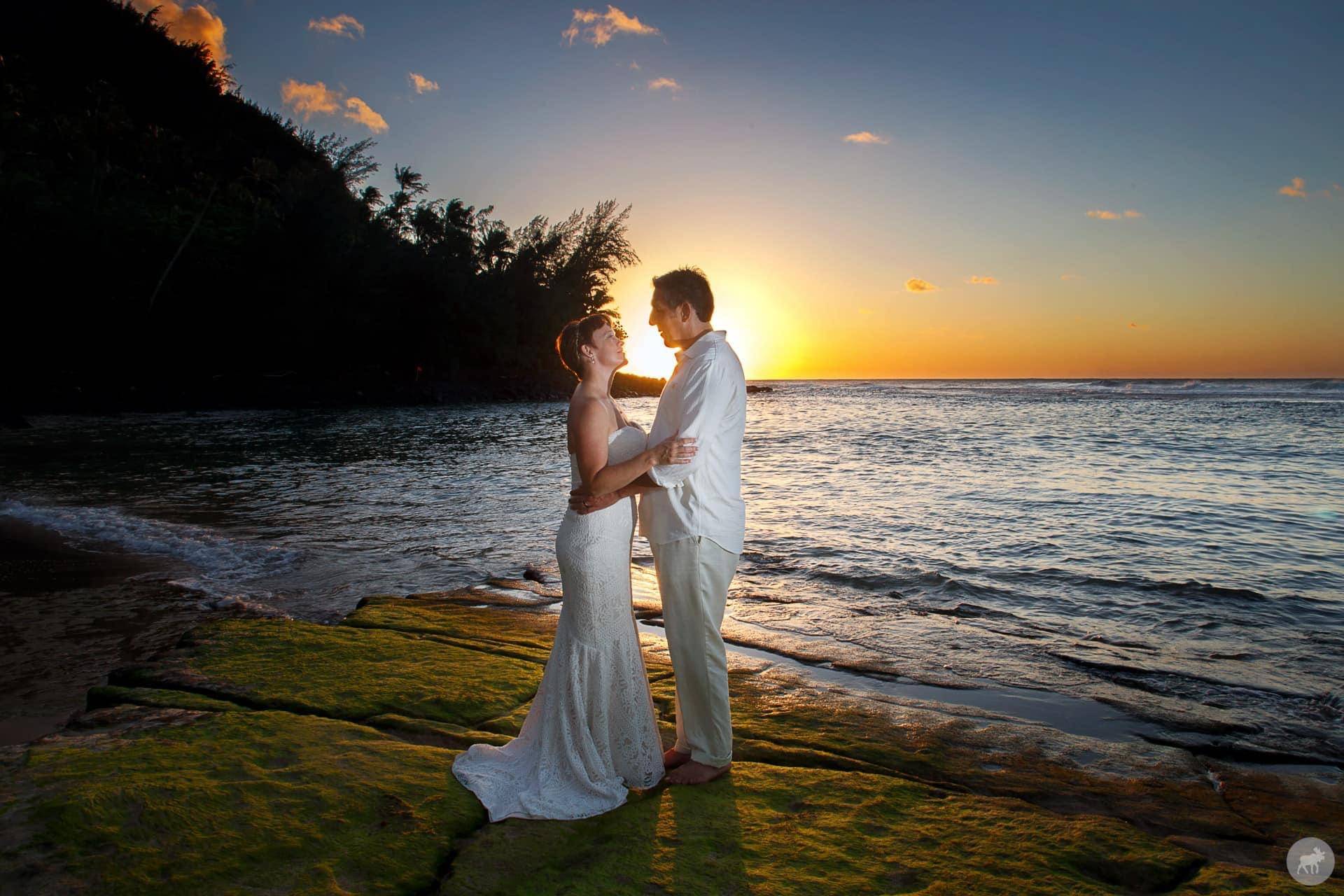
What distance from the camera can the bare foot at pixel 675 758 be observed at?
10.9 feet

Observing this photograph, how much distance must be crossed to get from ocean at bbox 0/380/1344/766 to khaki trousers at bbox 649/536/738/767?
207 cm

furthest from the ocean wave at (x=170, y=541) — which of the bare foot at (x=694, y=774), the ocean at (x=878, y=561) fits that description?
the bare foot at (x=694, y=774)

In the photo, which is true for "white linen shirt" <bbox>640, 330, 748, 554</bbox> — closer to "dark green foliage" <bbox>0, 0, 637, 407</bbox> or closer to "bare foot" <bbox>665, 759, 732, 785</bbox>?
"bare foot" <bbox>665, 759, 732, 785</bbox>

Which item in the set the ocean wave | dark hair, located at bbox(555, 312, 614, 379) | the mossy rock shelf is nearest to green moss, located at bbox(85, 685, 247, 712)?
the mossy rock shelf

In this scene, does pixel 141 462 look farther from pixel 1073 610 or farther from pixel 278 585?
pixel 1073 610

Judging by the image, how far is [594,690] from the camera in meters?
3.15

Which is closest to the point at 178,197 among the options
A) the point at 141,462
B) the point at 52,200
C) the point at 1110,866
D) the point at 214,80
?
the point at 52,200

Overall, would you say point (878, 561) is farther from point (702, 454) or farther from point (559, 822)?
point (559, 822)

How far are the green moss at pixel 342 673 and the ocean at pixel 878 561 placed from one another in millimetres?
660

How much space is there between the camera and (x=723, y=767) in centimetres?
328

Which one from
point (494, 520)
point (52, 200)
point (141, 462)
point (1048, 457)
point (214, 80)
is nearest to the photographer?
point (494, 520)

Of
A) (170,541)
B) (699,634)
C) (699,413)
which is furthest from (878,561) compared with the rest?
(170,541)

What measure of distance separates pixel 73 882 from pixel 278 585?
5485mm

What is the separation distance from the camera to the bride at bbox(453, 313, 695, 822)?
3066 mm
